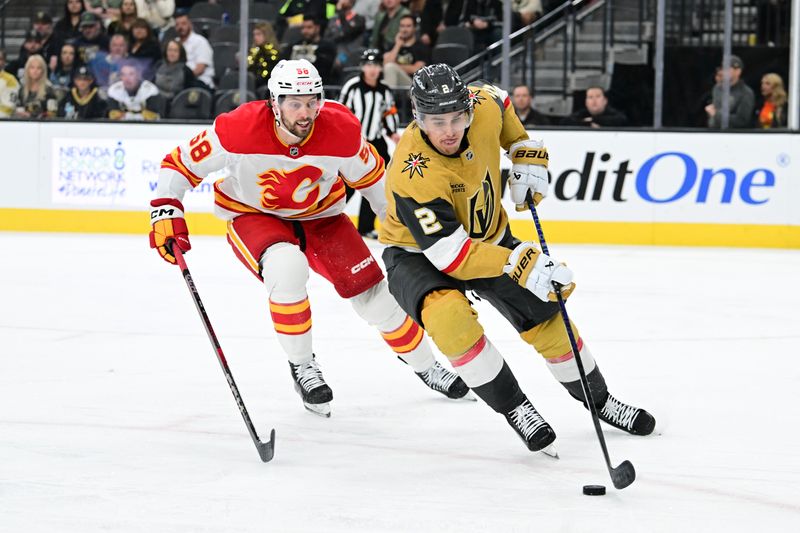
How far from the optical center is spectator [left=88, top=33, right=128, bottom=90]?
9.09 metres

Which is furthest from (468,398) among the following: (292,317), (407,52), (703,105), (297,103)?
(407,52)

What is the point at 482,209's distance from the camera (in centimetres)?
321

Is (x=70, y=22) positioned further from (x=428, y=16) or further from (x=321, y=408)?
(x=321, y=408)

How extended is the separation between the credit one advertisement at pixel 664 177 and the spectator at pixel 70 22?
1449mm

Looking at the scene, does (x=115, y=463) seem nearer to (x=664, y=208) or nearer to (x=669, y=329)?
(x=669, y=329)

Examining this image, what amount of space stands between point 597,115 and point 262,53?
8.74ft

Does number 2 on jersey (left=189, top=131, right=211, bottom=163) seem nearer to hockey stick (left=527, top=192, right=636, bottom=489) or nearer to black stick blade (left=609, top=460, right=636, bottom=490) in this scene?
hockey stick (left=527, top=192, right=636, bottom=489)

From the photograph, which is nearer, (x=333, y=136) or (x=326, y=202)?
(x=333, y=136)

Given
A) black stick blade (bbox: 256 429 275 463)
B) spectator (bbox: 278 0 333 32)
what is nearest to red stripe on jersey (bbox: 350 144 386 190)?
black stick blade (bbox: 256 429 275 463)

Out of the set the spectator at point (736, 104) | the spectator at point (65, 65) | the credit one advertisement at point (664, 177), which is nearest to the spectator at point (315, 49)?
the credit one advertisement at point (664, 177)

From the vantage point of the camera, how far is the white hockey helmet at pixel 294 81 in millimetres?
3420

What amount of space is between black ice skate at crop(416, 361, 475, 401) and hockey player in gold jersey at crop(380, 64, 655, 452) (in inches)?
21.7

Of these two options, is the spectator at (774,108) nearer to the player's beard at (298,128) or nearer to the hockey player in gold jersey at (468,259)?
the hockey player in gold jersey at (468,259)

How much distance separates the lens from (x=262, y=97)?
898 centimetres
